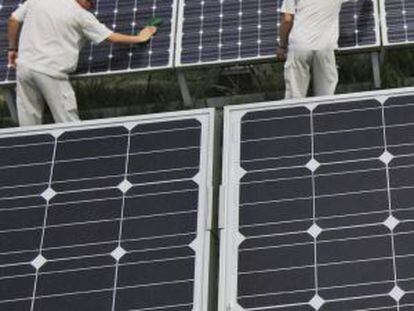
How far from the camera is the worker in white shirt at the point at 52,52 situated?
10531 mm

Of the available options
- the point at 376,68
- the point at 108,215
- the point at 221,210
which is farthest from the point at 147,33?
the point at 221,210

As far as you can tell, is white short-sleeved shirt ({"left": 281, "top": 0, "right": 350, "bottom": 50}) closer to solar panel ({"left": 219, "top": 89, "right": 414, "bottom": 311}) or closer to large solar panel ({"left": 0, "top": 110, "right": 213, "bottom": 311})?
solar panel ({"left": 219, "top": 89, "right": 414, "bottom": 311})

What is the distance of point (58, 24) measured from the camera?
34.6ft

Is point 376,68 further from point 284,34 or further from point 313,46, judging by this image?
point 284,34

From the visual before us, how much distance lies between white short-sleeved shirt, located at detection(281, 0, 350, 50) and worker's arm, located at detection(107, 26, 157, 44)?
1.48 m

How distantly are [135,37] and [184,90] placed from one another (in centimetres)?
73

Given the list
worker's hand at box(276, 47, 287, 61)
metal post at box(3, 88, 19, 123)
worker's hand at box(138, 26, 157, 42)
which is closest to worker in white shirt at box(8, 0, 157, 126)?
worker's hand at box(138, 26, 157, 42)

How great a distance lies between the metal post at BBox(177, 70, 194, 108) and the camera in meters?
10.9

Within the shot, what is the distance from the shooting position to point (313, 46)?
10242mm

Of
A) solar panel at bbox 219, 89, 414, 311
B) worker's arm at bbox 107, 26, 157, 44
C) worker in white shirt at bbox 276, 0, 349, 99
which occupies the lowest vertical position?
solar panel at bbox 219, 89, 414, 311

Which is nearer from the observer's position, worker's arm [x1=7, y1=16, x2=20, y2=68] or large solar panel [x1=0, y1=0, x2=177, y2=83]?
large solar panel [x1=0, y1=0, x2=177, y2=83]

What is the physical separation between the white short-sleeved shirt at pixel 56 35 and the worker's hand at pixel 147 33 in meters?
0.41

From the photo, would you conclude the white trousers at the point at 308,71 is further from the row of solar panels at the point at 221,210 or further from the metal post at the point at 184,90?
the row of solar panels at the point at 221,210

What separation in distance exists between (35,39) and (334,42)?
2.89 meters
